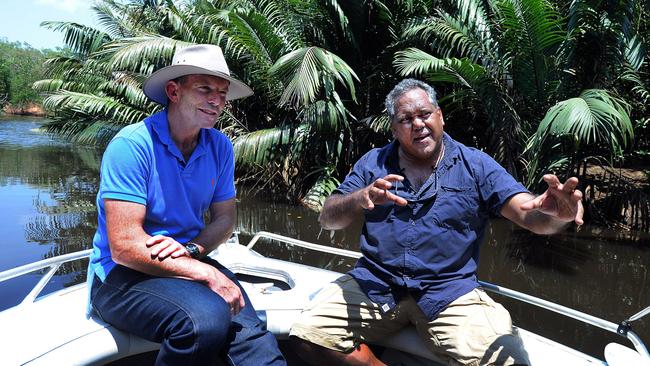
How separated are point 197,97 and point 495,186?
1.45 m

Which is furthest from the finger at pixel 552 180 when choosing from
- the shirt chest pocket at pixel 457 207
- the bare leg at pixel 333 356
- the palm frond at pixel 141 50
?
the palm frond at pixel 141 50

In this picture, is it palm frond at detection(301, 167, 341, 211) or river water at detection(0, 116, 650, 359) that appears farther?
palm frond at detection(301, 167, 341, 211)

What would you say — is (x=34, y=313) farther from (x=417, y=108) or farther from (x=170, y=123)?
(x=417, y=108)

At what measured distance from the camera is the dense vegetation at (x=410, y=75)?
7.71 metres

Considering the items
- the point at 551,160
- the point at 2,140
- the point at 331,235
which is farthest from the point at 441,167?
the point at 2,140

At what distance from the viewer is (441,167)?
8.71 feet

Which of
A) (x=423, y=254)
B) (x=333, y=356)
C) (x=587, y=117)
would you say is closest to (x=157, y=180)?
(x=333, y=356)

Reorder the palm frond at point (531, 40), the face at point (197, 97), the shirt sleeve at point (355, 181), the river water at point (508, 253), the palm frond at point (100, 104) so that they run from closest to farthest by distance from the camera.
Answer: the face at point (197, 97)
the shirt sleeve at point (355, 181)
the river water at point (508, 253)
the palm frond at point (531, 40)
the palm frond at point (100, 104)

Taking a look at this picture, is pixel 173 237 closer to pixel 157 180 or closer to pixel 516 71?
pixel 157 180

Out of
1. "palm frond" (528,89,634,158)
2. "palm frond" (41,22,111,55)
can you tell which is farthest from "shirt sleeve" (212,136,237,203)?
"palm frond" (41,22,111,55)

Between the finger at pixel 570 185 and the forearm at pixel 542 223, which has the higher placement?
the finger at pixel 570 185

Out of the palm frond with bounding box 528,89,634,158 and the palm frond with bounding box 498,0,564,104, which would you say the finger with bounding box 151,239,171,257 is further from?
the palm frond with bounding box 498,0,564,104

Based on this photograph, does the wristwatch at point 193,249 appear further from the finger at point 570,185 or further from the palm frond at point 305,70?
the palm frond at point 305,70

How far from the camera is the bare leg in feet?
8.18
